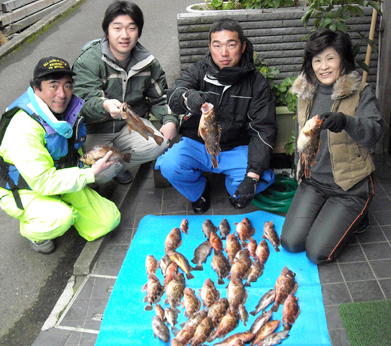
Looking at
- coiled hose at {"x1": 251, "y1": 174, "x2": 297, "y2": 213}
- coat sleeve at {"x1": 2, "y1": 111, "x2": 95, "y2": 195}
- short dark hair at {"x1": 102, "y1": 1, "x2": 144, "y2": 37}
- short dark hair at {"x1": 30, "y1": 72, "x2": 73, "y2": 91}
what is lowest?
coiled hose at {"x1": 251, "y1": 174, "x2": 297, "y2": 213}

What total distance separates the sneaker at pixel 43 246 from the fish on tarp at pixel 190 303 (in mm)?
1727

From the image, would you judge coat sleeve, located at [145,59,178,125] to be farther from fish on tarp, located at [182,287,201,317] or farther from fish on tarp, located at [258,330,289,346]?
fish on tarp, located at [258,330,289,346]

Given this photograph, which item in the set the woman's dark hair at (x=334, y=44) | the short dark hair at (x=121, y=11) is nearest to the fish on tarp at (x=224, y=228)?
the woman's dark hair at (x=334, y=44)

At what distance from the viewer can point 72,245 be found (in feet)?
14.4

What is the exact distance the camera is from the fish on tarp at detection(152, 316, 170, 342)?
3.10 m

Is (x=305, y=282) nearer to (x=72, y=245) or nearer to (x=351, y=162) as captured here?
(x=351, y=162)

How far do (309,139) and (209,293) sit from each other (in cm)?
160

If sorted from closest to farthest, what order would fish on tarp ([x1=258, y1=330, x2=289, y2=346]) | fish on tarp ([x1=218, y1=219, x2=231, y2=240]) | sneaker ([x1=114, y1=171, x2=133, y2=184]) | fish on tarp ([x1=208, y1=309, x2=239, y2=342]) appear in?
fish on tarp ([x1=258, y1=330, x2=289, y2=346])
fish on tarp ([x1=208, y1=309, x2=239, y2=342])
fish on tarp ([x1=218, y1=219, x2=231, y2=240])
sneaker ([x1=114, y1=171, x2=133, y2=184])

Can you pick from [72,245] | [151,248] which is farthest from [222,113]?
[72,245]

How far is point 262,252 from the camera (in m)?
3.85

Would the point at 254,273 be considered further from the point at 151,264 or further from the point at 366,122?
the point at 366,122

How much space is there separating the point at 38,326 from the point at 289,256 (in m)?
2.47

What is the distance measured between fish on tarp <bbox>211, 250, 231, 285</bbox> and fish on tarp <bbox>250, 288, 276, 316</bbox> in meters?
0.42

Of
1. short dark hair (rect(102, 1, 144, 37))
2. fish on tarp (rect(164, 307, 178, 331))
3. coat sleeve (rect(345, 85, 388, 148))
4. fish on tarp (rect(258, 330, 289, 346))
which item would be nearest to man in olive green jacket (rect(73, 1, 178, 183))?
short dark hair (rect(102, 1, 144, 37))
